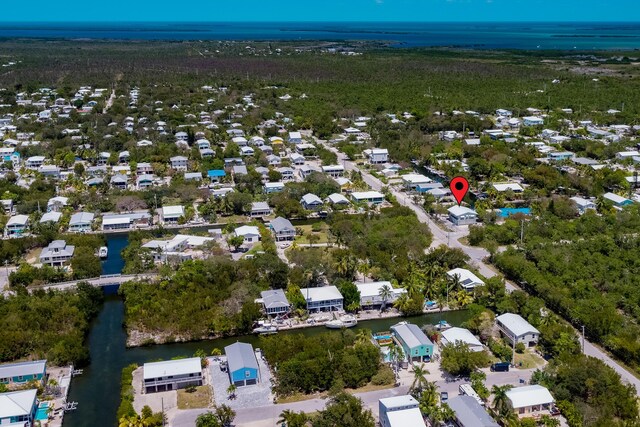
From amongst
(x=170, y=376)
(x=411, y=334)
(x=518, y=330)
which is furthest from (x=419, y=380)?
(x=170, y=376)

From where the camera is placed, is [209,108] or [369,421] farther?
[209,108]

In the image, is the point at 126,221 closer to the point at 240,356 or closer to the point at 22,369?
the point at 22,369

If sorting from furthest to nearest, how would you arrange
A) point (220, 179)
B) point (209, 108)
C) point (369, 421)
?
point (209, 108) → point (220, 179) → point (369, 421)

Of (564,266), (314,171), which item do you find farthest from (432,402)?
(314,171)

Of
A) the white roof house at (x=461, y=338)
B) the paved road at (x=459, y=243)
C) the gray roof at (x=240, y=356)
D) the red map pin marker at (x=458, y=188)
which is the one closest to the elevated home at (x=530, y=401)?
the white roof house at (x=461, y=338)

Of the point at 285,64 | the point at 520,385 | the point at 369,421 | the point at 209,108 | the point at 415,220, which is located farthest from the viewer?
the point at 285,64

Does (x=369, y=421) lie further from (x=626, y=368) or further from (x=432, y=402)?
(x=626, y=368)

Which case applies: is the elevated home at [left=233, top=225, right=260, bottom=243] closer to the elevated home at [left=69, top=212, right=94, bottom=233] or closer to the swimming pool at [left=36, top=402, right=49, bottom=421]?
A: the elevated home at [left=69, top=212, right=94, bottom=233]
